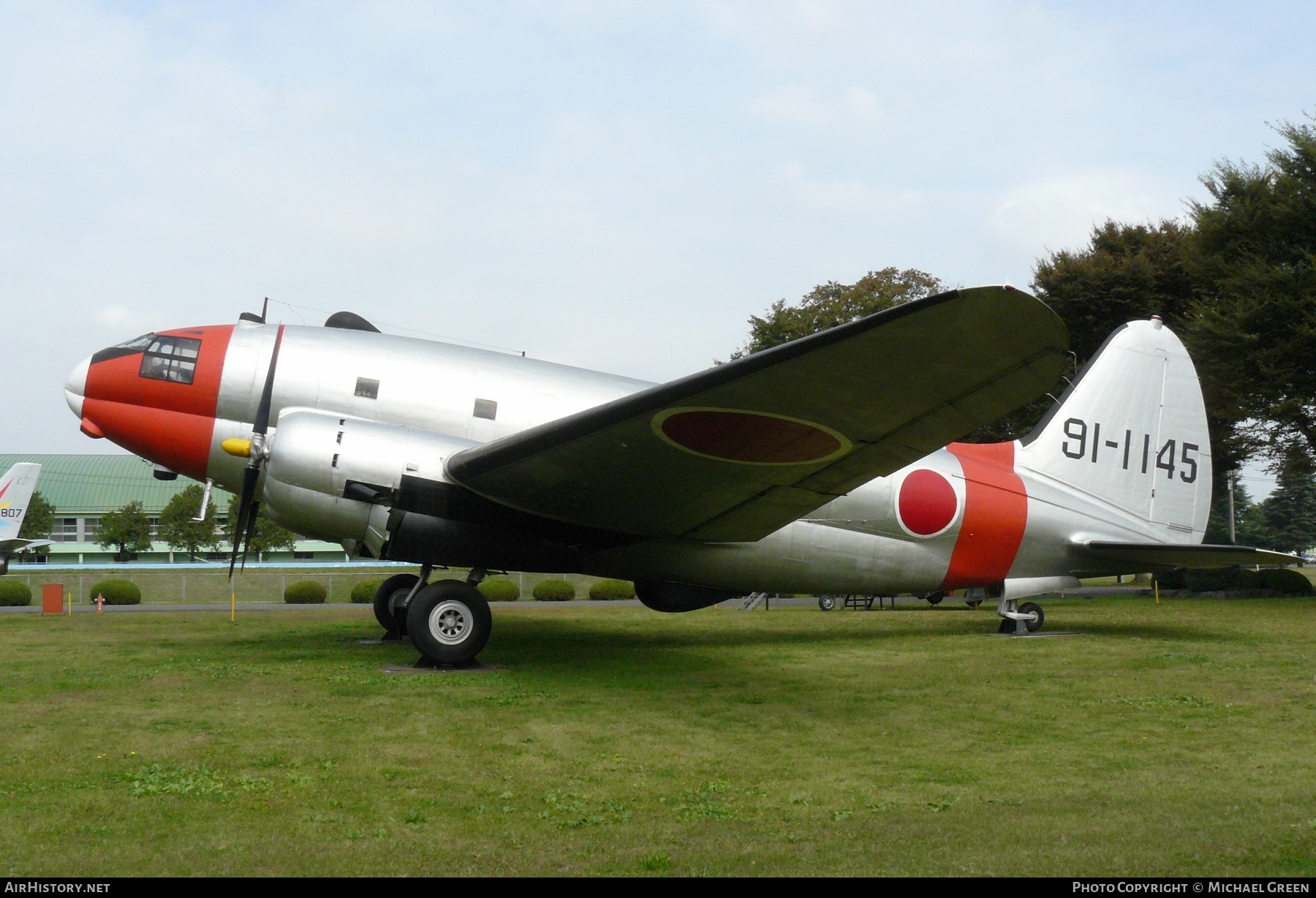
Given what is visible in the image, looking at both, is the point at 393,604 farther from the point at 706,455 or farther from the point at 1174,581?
the point at 1174,581

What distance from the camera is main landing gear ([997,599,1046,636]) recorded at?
14.2 m

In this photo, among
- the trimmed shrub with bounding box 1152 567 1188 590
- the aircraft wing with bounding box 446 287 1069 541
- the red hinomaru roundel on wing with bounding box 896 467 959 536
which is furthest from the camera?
the trimmed shrub with bounding box 1152 567 1188 590

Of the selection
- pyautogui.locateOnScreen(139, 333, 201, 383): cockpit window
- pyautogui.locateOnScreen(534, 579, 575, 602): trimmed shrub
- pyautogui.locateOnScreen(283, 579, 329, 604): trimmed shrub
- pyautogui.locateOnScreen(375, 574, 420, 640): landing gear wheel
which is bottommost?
pyautogui.locateOnScreen(283, 579, 329, 604): trimmed shrub

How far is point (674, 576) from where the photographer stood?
1192cm

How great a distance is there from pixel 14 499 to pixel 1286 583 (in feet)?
148

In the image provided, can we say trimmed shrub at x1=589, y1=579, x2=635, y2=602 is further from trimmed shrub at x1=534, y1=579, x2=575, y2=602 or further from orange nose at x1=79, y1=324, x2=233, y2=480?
orange nose at x1=79, y1=324, x2=233, y2=480

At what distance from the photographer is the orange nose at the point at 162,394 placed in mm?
11469

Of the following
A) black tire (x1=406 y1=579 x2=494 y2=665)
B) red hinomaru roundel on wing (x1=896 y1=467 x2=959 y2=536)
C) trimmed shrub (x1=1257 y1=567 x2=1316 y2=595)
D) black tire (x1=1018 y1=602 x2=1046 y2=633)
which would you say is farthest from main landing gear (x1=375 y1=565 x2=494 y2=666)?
trimmed shrub (x1=1257 y1=567 x2=1316 y2=595)

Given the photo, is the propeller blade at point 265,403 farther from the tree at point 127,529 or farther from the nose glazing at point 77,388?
the tree at point 127,529

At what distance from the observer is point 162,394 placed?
1153 cm

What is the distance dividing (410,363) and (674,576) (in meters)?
4.10

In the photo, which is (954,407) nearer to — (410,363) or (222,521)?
(410,363)

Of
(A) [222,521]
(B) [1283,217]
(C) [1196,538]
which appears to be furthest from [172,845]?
(A) [222,521]

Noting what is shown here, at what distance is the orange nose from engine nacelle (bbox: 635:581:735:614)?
5.58 meters
